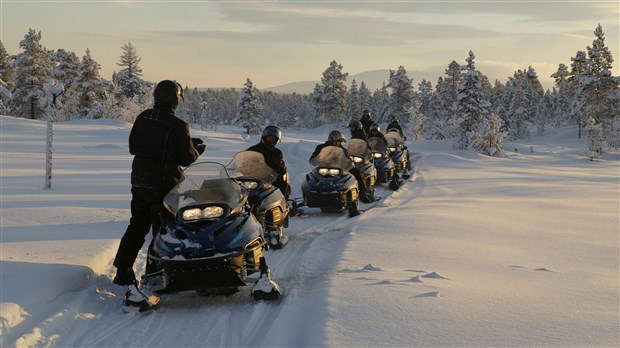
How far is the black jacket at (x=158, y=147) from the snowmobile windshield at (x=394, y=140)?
43.9 feet

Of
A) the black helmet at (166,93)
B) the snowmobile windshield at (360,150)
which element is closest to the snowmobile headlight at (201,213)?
the black helmet at (166,93)

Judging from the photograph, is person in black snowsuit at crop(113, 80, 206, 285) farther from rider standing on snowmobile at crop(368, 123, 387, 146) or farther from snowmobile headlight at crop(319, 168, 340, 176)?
rider standing on snowmobile at crop(368, 123, 387, 146)

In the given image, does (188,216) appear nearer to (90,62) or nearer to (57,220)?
(57,220)

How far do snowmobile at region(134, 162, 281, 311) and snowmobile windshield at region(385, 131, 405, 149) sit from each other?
13.2 meters

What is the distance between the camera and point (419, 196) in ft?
43.1

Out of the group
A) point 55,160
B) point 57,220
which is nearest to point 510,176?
point 57,220

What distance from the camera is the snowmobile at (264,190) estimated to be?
7641 mm

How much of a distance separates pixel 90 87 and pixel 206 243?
4891 centimetres

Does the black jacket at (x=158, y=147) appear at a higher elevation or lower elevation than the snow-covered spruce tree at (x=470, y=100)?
lower

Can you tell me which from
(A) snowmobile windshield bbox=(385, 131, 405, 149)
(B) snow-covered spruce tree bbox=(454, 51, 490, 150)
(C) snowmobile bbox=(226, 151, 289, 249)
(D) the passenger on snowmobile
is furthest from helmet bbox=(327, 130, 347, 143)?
(B) snow-covered spruce tree bbox=(454, 51, 490, 150)

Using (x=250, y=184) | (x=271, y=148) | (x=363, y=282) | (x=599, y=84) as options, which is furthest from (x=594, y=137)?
(x=363, y=282)

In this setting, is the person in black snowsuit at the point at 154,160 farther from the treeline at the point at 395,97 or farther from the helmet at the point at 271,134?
the treeline at the point at 395,97

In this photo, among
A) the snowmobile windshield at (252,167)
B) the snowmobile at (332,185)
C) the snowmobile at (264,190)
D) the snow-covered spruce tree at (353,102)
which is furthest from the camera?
the snow-covered spruce tree at (353,102)

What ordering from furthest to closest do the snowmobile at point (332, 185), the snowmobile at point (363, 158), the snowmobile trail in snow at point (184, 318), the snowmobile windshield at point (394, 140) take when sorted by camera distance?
the snowmobile windshield at point (394, 140) < the snowmobile at point (363, 158) < the snowmobile at point (332, 185) < the snowmobile trail in snow at point (184, 318)
